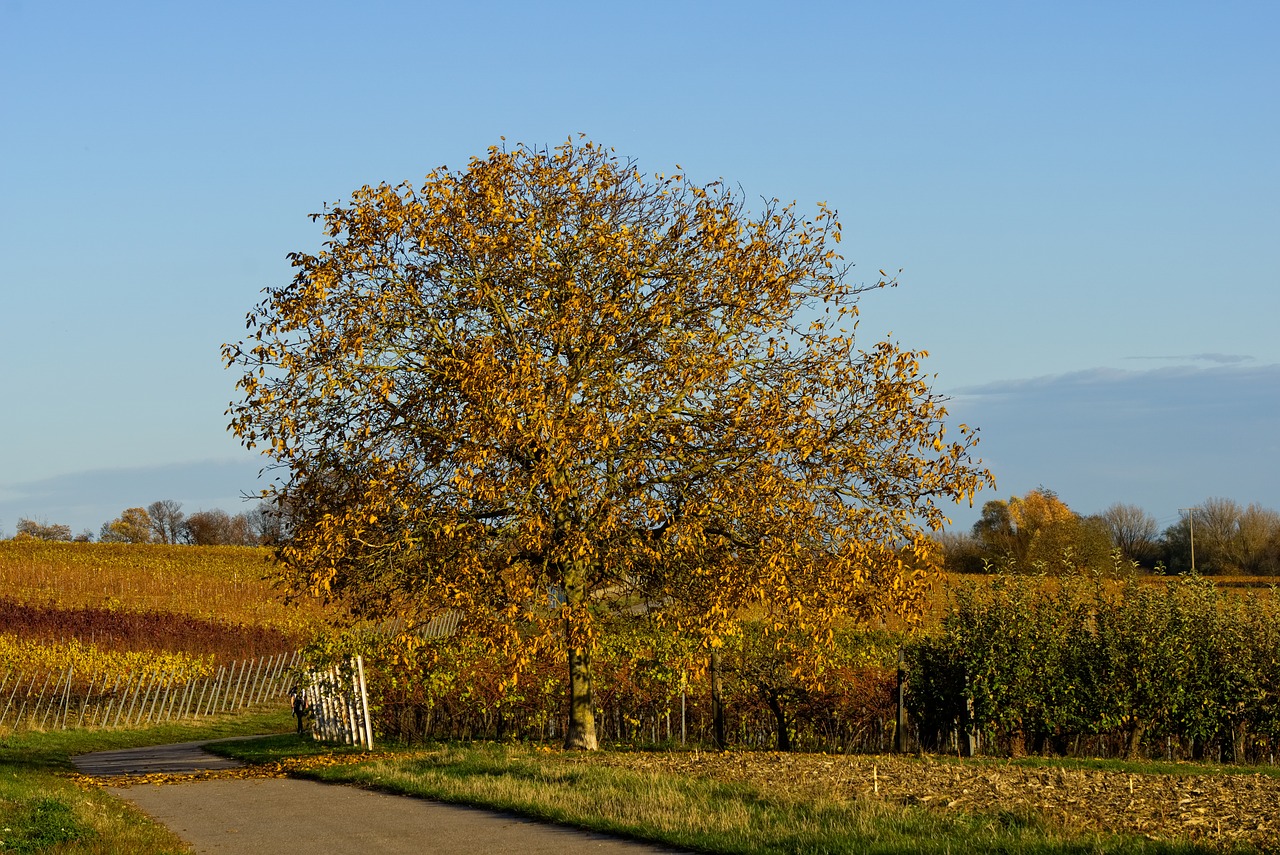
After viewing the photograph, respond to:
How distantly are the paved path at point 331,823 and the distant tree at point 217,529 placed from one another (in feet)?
431

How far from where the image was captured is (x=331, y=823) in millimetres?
13008

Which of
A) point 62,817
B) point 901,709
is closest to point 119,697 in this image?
point 901,709

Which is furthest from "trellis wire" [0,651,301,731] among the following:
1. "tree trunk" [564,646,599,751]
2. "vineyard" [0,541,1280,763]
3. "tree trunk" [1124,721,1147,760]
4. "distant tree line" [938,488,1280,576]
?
"distant tree line" [938,488,1280,576]

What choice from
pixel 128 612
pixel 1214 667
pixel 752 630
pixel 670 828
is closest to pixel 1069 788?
pixel 670 828

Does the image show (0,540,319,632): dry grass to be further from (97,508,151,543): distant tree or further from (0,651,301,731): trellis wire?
(97,508,151,543): distant tree

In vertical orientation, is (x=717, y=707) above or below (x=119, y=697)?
above

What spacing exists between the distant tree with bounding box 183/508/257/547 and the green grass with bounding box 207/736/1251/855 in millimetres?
133210

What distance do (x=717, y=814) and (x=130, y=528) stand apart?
15116 cm

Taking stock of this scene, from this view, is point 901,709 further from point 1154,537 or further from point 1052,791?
point 1154,537

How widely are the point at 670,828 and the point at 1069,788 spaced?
4308mm

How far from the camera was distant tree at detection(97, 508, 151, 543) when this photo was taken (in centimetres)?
14850

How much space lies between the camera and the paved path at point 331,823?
1117 centimetres

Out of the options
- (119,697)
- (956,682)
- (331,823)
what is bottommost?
(119,697)

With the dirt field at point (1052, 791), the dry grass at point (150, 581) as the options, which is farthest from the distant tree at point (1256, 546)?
the dirt field at point (1052, 791)
